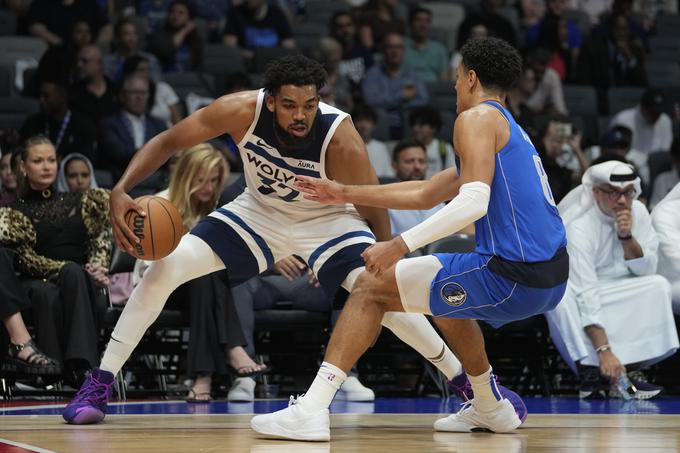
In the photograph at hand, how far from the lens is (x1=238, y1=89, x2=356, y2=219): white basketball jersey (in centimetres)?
492

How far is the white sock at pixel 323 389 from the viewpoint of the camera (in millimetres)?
4156

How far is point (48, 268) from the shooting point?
6465 millimetres

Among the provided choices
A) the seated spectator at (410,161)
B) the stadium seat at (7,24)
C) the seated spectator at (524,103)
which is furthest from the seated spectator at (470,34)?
the stadium seat at (7,24)

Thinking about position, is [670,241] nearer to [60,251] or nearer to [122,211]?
[60,251]

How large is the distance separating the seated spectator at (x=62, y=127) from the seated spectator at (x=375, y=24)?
150 inches

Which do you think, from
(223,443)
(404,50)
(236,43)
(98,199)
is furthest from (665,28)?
(223,443)

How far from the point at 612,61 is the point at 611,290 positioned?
21.1 ft

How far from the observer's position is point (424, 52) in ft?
39.5

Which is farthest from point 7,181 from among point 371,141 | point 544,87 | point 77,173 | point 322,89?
point 544,87

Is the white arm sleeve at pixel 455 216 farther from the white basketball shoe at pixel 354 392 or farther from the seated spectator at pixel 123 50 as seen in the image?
the seated spectator at pixel 123 50

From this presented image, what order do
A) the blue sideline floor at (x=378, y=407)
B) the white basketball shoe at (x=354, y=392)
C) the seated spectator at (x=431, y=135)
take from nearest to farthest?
the blue sideline floor at (x=378, y=407)
the white basketball shoe at (x=354, y=392)
the seated spectator at (x=431, y=135)

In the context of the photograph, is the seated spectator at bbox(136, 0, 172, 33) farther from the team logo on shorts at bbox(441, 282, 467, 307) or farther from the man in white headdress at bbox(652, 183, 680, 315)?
the team logo on shorts at bbox(441, 282, 467, 307)

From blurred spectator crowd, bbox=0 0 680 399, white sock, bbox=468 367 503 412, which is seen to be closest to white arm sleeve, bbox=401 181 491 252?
white sock, bbox=468 367 503 412

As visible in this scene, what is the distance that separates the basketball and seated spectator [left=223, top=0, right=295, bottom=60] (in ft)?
23.7
